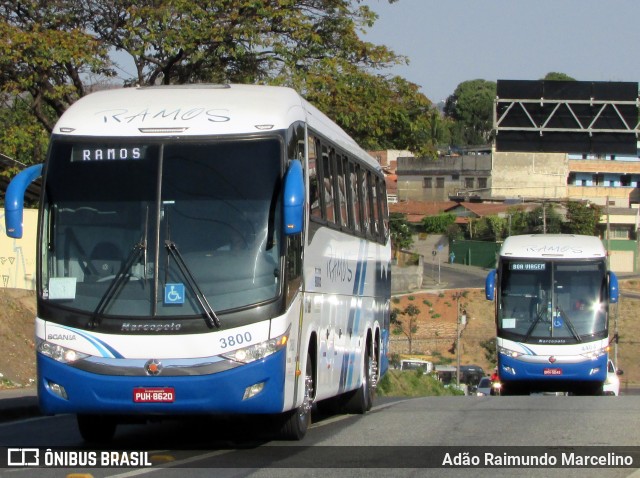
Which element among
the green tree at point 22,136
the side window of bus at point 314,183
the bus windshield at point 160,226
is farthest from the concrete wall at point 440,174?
the bus windshield at point 160,226

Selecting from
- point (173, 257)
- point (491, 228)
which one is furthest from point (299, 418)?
point (491, 228)

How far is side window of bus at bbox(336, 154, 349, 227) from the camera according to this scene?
12.9 meters

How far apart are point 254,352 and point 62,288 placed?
1.81 meters

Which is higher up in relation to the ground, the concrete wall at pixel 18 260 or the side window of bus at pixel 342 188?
the side window of bus at pixel 342 188

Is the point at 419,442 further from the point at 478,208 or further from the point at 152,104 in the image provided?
the point at 478,208

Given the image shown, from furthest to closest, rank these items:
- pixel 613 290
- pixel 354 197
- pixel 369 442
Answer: pixel 613 290 < pixel 354 197 < pixel 369 442

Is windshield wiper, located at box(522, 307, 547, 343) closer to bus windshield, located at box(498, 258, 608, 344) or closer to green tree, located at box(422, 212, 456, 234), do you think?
bus windshield, located at box(498, 258, 608, 344)

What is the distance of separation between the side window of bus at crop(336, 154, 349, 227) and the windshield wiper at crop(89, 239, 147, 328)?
3.67 metres

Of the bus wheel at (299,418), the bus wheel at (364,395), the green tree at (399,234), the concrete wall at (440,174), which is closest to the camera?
the bus wheel at (299,418)

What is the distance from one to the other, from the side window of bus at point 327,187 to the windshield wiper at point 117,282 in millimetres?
2758

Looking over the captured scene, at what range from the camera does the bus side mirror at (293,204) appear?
30.6ft

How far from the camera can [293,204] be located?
9.32m

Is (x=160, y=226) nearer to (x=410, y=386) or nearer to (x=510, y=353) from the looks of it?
(x=510, y=353)

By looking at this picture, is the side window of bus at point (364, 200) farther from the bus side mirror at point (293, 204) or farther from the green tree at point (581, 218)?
the green tree at point (581, 218)
